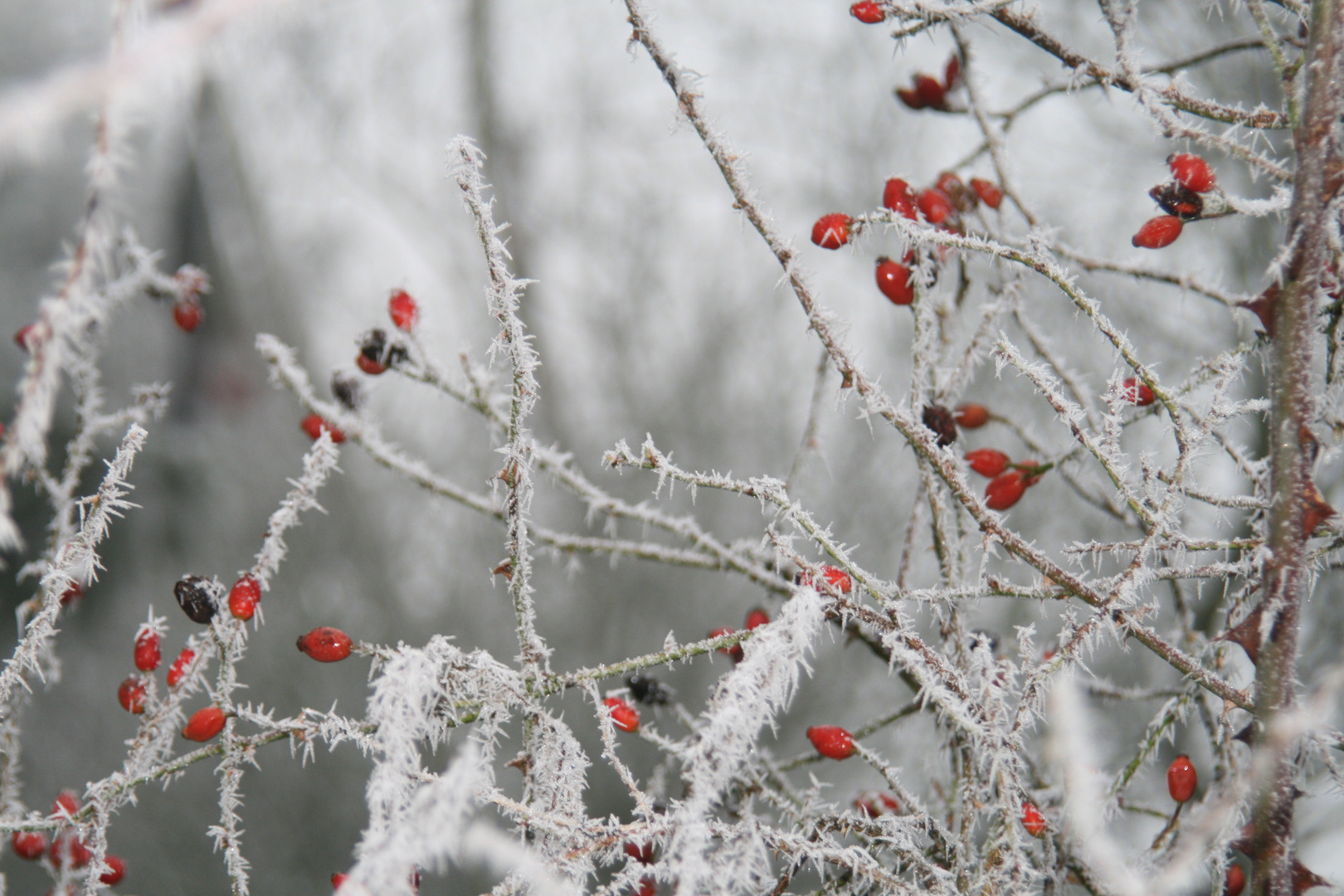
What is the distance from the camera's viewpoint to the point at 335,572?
207cm

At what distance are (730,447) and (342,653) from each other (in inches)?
65.3

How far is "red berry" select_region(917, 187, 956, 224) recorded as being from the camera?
582mm

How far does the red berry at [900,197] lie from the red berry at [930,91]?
0.75ft

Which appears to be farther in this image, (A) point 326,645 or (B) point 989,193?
(B) point 989,193

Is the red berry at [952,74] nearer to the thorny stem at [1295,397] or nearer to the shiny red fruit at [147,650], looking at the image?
the thorny stem at [1295,397]

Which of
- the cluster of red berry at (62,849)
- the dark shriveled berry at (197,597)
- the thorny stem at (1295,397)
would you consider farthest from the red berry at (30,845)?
the thorny stem at (1295,397)

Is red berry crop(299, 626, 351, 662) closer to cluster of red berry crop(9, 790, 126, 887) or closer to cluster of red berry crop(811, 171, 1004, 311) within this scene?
cluster of red berry crop(9, 790, 126, 887)

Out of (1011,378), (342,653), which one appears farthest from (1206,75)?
(342,653)

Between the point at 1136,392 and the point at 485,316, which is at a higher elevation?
the point at 485,316

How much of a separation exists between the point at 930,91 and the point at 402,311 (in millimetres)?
533

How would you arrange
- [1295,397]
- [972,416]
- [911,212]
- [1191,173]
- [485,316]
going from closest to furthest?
[1295,397], [1191,173], [911,212], [972,416], [485,316]

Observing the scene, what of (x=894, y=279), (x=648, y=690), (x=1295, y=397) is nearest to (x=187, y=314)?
(x=648, y=690)

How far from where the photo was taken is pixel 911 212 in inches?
21.8

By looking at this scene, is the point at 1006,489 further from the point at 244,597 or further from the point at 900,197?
the point at 244,597
